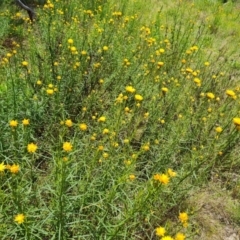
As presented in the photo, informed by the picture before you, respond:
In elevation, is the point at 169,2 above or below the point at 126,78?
above

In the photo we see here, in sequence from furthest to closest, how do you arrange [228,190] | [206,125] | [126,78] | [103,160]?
[126,78]
[206,125]
[228,190]
[103,160]

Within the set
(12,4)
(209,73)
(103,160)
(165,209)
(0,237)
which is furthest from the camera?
(12,4)

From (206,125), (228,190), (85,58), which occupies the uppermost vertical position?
(85,58)

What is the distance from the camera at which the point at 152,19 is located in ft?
19.7

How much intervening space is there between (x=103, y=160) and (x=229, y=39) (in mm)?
4481

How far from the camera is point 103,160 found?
2539mm

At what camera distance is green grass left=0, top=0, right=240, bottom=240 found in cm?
212

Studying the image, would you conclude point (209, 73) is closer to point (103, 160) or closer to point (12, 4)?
point (103, 160)

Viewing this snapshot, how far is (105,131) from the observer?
229 cm

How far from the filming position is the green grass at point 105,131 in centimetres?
212

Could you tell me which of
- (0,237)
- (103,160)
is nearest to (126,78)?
(103,160)

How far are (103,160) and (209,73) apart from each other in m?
2.54

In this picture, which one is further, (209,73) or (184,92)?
(209,73)

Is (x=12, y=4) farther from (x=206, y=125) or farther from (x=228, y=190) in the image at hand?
(x=228, y=190)
